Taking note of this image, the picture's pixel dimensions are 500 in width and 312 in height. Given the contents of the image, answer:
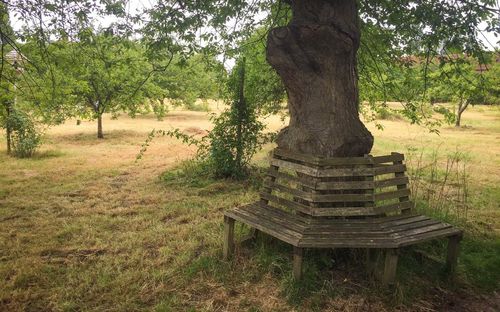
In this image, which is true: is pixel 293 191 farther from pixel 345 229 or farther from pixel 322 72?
pixel 322 72

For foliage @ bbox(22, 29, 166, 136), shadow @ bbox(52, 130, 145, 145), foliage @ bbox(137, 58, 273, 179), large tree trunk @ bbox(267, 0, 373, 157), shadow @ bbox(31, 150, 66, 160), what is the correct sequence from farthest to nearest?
1. shadow @ bbox(52, 130, 145, 145)
2. shadow @ bbox(31, 150, 66, 160)
3. foliage @ bbox(137, 58, 273, 179)
4. foliage @ bbox(22, 29, 166, 136)
5. large tree trunk @ bbox(267, 0, 373, 157)

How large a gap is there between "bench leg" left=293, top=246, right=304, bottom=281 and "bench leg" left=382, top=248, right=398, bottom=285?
83cm

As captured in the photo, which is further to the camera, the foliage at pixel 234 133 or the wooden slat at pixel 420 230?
the foliage at pixel 234 133

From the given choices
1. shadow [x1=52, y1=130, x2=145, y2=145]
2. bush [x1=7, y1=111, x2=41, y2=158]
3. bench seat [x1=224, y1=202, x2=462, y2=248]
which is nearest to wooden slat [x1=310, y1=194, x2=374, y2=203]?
bench seat [x1=224, y1=202, x2=462, y2=248]

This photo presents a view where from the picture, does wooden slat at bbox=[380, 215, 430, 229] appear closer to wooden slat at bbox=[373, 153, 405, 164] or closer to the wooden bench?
the wooden bench

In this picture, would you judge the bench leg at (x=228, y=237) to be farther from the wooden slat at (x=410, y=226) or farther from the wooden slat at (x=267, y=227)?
the wooden slat at (x=410, y=226)

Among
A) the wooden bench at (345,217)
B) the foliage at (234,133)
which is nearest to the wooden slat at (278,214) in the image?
the wooden bench at (345,217)

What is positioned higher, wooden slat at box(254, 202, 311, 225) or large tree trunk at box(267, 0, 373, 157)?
large tree trunk at box(267, 0, 373, 157)

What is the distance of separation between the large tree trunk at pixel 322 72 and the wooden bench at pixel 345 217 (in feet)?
1.44

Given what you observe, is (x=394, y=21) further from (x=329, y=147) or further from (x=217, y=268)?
(x=217, y=268)

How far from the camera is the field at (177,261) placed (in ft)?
12.1

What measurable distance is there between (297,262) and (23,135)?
458 inches

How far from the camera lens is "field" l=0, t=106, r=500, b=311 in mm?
3684

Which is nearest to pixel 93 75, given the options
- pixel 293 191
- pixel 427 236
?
pixel 293 191
